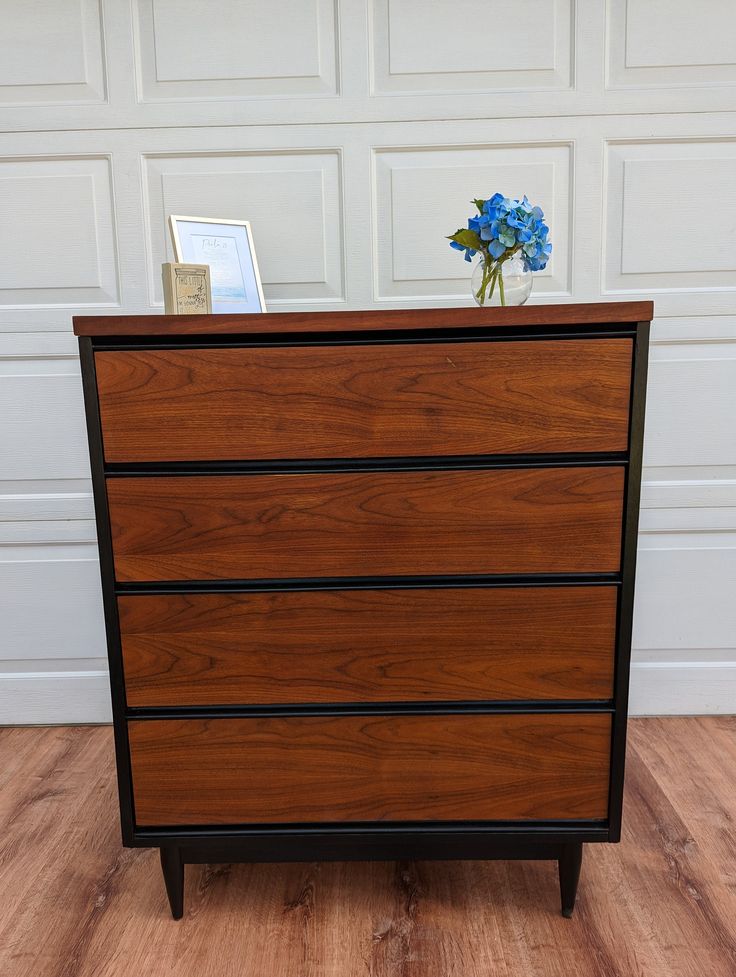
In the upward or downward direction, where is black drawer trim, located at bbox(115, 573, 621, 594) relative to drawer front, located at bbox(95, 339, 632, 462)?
downward

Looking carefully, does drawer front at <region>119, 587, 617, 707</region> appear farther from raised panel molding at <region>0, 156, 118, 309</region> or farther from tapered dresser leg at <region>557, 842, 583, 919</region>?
raised panel molding at <region>0, 156, 118, 309</region>

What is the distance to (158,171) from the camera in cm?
182

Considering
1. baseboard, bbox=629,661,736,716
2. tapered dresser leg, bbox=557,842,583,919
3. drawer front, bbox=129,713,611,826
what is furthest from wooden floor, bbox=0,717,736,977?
baseboard, bbox=629,661,736,716

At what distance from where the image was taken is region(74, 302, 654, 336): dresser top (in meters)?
1.09

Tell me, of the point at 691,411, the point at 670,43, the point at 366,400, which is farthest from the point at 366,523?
the point at 670,43

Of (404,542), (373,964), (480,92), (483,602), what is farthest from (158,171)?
(373,964)

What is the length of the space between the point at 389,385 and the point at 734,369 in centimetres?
118

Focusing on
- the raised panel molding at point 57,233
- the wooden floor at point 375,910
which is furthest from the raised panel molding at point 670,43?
the wooden floor at point 375,910

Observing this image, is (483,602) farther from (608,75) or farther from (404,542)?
(608,75)

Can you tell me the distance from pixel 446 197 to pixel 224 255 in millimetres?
595

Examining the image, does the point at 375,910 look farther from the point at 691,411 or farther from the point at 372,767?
the point at 691,411

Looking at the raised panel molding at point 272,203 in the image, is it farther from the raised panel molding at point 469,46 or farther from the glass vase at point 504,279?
the glass vase at point 504,279

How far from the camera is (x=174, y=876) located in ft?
4.18

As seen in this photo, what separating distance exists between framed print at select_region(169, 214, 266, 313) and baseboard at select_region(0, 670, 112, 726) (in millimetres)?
1095
